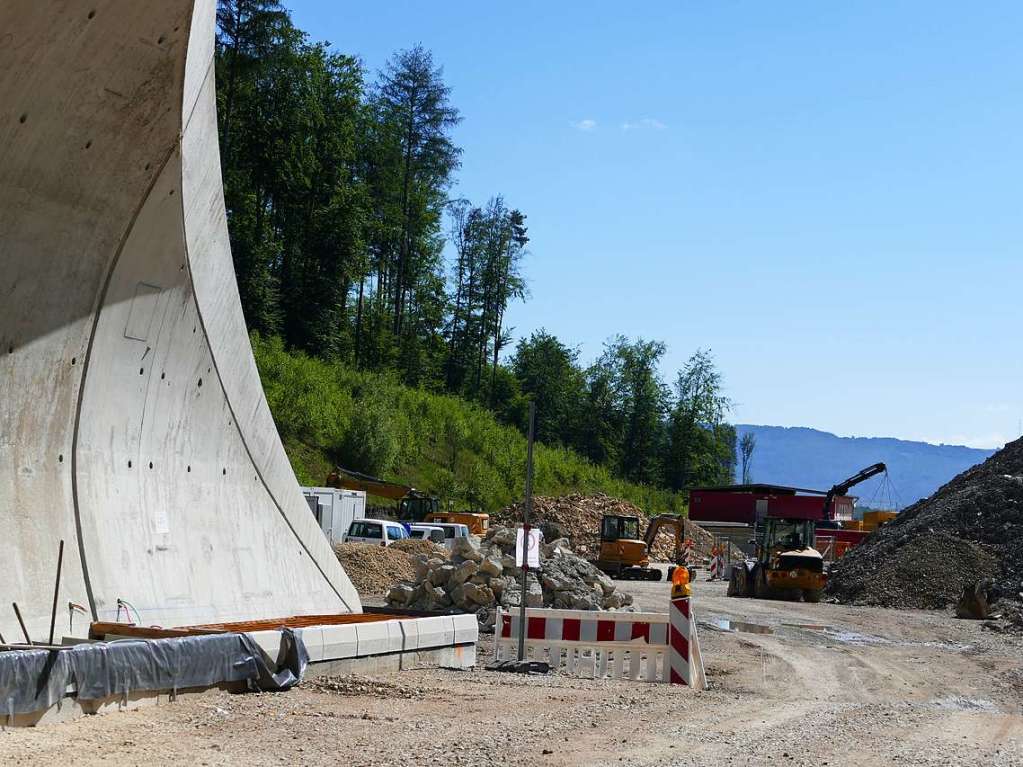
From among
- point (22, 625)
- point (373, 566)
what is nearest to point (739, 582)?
point (373, 566)

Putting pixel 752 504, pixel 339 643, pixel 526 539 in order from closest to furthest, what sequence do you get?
pixel 339 643 < pixel 526 539 < pixel 752 504

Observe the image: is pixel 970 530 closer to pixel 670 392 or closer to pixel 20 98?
pixel 20 98

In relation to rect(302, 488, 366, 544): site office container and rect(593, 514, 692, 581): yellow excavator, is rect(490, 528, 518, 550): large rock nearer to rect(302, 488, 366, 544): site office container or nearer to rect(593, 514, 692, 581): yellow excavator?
rect(302, 488, 366, 544): site office container

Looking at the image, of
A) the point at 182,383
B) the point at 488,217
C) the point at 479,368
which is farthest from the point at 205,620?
the point at 488,217

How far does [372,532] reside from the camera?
32.9 metres

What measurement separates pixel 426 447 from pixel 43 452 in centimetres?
4608

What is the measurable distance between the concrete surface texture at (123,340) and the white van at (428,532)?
23.9 meters

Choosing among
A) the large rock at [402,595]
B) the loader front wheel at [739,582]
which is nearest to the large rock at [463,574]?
the large rock at [402,595]

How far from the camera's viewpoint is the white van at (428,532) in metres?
35.8

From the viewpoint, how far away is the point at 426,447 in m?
55.6

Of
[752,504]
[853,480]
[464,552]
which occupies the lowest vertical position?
[464,552]

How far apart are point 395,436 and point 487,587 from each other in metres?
33.1

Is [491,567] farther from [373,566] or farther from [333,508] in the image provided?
[333,508]

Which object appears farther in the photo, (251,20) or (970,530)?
(251,20)
